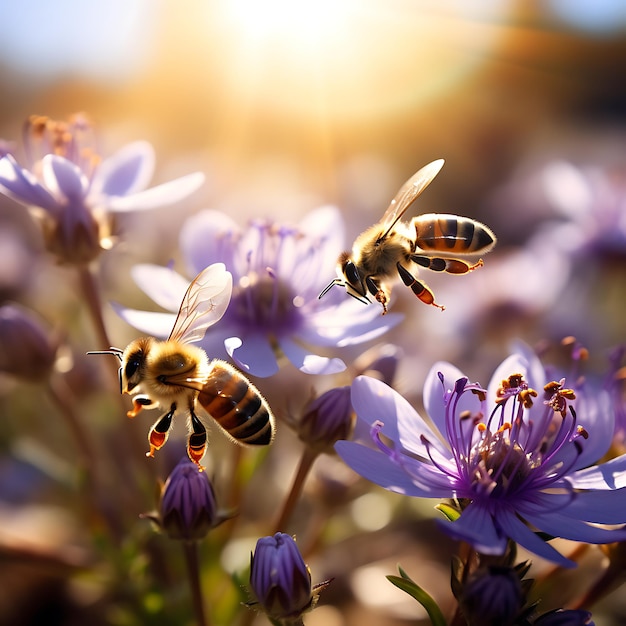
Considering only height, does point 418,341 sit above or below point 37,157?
below

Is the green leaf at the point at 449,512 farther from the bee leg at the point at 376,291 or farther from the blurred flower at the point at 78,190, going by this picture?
the blurred flower at the point at 78,190

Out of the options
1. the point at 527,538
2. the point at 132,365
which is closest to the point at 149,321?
the point at 132,365

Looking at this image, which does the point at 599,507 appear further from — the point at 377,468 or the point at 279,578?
the point at 279,578

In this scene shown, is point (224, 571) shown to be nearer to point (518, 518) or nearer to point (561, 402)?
point (518, 518)

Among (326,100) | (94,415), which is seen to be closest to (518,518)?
(94,415)

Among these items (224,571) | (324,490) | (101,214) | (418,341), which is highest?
(101,214)

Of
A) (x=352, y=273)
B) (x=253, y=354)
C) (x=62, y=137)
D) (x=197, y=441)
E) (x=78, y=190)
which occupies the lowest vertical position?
(x=197, y=441)

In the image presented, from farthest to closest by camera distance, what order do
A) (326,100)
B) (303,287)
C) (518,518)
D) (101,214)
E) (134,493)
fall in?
1. (326,100)
2. (134,493)
3. (303,287)
4. (101,214)
5. (518,518)
